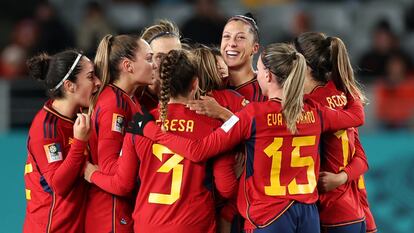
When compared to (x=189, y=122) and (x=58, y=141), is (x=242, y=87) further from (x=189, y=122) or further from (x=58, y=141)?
(x=58, y=141)

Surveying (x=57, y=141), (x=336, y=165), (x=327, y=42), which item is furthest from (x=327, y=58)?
(x=57, y=141)

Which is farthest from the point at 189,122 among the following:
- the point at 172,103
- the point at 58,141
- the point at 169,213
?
the point at 58,141

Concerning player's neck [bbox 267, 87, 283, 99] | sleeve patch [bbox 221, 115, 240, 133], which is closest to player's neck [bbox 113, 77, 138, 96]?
sleeve patch [bbox 221, 115, 240, 133]

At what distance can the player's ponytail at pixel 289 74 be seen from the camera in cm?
486

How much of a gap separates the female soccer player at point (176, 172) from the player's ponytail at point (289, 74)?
402mm

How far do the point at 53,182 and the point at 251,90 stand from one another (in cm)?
130

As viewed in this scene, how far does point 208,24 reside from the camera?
10.4 meters

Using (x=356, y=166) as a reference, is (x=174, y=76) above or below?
above

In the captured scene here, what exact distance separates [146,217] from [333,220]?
44.6 inches

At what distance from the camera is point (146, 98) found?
579cm

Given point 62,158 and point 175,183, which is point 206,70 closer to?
point 175,183

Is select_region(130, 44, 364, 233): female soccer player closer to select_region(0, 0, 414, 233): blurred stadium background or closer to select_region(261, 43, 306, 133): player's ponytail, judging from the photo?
select_region(261, 43, 306, 133): player's ponytail

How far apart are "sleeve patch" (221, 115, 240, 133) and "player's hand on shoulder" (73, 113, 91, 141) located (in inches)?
30.4

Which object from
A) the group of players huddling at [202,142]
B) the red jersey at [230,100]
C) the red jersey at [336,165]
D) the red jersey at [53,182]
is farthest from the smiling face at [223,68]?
the red jersey at [53,182]
